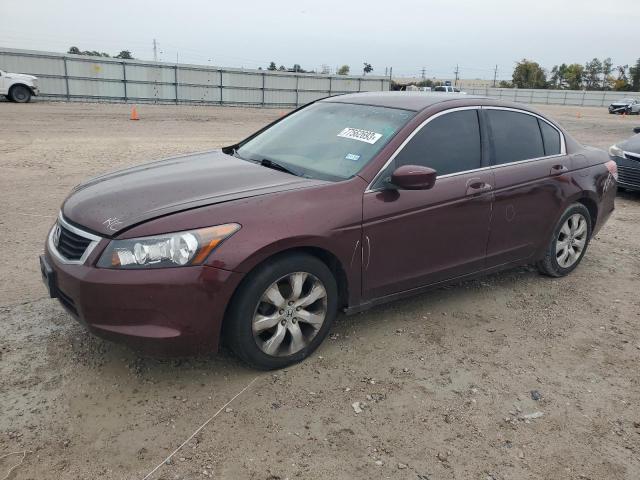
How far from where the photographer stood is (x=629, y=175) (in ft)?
30.1

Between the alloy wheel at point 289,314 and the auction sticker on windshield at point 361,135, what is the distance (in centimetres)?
111

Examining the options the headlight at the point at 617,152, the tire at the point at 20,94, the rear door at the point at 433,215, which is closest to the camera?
the rear door at the point at 433,215

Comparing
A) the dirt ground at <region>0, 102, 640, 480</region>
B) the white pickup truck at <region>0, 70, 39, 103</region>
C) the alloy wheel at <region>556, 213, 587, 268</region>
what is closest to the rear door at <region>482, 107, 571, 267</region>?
the alloy wheel at <region>556, 213, 587, 268</region>

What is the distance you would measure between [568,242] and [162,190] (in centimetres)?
376

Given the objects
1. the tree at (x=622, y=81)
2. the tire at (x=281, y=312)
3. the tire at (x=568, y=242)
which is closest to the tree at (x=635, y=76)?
the tree at (x=622, y=81)

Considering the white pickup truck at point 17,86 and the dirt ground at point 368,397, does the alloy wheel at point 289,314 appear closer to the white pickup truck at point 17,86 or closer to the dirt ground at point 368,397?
the dirt ground at point 368,397

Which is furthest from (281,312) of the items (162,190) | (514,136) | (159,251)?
(514,136)

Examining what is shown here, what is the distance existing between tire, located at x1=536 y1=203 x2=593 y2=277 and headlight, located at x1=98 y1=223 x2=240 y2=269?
3394mm

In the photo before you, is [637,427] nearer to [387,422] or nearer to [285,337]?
[387,422]

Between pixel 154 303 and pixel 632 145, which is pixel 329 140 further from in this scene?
pixel 632 145

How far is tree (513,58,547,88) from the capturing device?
9681cm

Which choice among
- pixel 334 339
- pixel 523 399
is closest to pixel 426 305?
pixel 334 339

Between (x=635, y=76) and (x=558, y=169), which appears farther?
(x=635, y=76)

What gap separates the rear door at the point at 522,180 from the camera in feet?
14.4
